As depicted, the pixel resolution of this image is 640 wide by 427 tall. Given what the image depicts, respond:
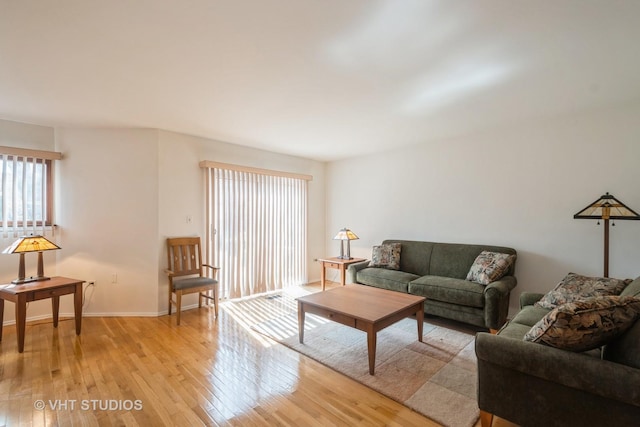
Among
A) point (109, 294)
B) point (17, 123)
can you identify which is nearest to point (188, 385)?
point (109, 294)

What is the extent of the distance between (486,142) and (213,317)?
14.2 ft

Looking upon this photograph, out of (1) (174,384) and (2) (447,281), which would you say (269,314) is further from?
(2) (447,281)

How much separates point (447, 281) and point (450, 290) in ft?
0.77

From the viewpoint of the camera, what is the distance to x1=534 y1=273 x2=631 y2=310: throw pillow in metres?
2.40

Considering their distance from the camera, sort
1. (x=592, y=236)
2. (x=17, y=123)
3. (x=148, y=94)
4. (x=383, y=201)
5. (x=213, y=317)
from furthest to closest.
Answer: (x=383, y=201), (x=213, y=317), (x=17, y=123), (x=592, y=236), (x=148, y=94)

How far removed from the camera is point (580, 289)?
2527 mm

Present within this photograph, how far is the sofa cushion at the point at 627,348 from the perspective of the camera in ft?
4.53

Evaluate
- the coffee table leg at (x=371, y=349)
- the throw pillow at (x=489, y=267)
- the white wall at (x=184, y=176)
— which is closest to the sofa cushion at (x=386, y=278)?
the throw pillow at (x=489, y=267)

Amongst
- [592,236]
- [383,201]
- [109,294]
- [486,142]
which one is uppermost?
[486,142]

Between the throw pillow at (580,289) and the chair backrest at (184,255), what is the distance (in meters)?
3.95

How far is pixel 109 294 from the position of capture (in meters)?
3.79

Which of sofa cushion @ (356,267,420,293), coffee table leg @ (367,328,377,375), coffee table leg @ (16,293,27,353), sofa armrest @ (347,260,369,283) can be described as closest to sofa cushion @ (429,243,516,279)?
sofa cushion @ (356,267,420,293)

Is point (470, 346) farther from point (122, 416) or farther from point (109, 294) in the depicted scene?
point (109, 294)

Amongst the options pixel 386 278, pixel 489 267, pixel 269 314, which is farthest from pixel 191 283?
pixel 489 267
